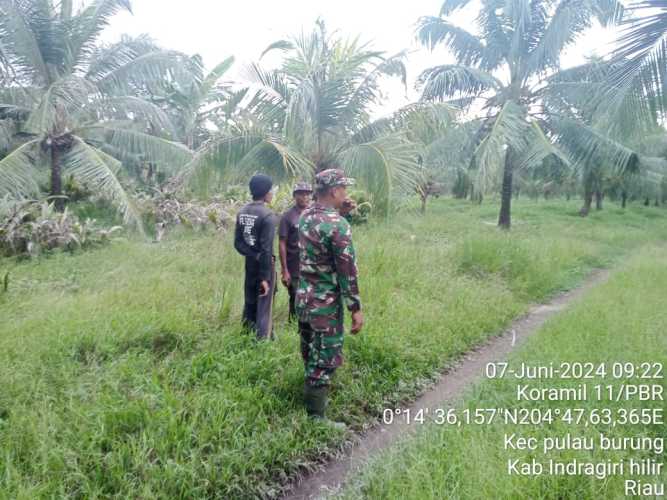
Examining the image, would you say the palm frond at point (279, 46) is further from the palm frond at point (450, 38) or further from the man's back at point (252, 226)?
the palm frond at point (450, 38)

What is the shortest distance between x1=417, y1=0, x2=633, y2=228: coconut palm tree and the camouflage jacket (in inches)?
270

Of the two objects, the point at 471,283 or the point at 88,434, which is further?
the point at 471,283

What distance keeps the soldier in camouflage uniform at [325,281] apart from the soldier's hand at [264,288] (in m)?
0.76

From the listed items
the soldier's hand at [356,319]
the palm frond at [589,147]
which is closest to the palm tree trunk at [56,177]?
the soldier's hand at [356,319]

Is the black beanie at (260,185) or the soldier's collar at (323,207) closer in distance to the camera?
the soldier's collar at (323,207)

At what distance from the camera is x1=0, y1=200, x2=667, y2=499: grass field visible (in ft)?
7.48

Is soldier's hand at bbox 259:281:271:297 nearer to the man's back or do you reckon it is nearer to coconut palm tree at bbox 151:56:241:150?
the man's back

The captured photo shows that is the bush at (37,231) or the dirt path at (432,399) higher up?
the bush at (37,231)

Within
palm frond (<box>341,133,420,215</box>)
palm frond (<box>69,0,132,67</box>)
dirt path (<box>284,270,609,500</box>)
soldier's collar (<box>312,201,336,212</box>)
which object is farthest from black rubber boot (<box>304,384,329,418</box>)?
palm frond (<box>69,0,132,67</box>)

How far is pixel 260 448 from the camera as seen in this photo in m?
2.50

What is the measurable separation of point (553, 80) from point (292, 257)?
1020 cm

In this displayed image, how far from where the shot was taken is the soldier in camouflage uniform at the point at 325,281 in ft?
8.68

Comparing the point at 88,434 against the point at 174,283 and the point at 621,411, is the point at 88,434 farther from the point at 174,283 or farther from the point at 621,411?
the point at 621,411

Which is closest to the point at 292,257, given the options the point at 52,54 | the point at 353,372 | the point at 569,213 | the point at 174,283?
the point at 353,372
